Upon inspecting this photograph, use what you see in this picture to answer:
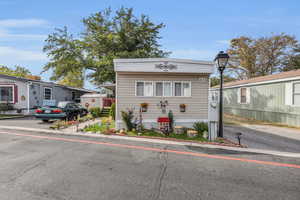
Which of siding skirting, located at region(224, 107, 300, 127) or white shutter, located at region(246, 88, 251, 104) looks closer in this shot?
siding skirting, located at region(224, 107, 300, 127)

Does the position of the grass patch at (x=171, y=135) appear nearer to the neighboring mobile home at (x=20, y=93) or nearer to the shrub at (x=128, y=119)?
the shrub at (x=128, y=119)

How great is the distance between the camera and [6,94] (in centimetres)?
1428

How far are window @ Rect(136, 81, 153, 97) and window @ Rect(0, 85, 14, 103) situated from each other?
13.8 metres

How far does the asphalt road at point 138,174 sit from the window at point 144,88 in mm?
3447

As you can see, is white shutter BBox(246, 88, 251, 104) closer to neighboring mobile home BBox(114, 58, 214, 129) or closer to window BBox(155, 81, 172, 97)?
neighboring mobile home BBox(114, 58, 214, 129)

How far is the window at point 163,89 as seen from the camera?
8.12 metres

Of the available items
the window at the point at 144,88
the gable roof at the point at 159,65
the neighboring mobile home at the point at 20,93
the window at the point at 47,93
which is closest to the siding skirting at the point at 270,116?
the gable roof at the point at 159,65

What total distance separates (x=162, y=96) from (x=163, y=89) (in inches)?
15.3

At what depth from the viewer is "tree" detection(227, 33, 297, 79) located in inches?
939

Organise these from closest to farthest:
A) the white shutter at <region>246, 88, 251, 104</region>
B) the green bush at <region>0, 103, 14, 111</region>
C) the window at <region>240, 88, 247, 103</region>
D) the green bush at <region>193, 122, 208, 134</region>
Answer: the green bush at <region>193, 122, 208, 134</region> < the green bush at <region>0, 103, 14, 111</region> < the white shutter at <region>246, 88, 251, 104</region> < the window at <region>240, 88, 247, 103</region>

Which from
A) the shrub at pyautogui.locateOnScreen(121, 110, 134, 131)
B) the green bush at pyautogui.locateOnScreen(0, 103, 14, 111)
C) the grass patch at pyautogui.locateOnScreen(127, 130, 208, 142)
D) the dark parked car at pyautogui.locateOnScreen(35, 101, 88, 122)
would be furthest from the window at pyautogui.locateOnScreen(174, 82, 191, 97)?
the green bush at pyautogui.locateOnScreen(0, 103, 14, 111)

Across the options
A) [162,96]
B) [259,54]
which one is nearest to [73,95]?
[162,96]

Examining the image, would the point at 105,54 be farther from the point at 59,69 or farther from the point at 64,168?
the point at 64,168

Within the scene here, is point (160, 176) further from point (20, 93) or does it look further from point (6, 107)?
point (6, 107)
